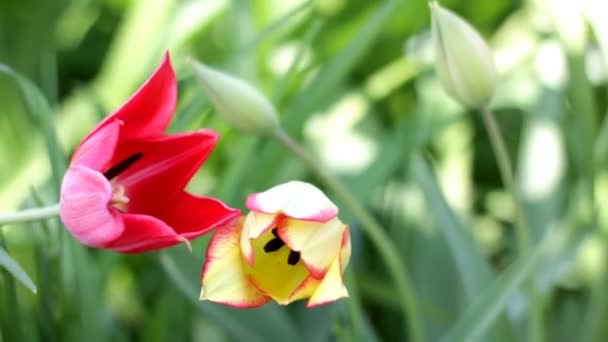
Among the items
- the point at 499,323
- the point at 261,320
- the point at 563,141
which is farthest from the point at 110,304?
the point at 563,141

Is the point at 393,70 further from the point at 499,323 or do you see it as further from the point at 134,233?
the point at 134,233

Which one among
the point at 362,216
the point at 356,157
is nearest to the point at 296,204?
the point at 362,216

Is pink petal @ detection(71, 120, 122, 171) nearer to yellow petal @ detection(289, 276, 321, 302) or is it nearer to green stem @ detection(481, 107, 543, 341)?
yellow petal @ detection(289, 276, 321, 302)

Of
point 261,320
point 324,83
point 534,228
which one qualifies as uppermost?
point 324,83

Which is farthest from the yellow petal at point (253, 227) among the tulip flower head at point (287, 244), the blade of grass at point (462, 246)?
the blade of grass at point (462, 246)

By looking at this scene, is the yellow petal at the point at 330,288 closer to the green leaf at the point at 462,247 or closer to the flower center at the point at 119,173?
the flower center at the point at 119,173

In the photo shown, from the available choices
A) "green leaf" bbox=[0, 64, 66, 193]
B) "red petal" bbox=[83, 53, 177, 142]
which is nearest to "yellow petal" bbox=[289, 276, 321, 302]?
"red petal" bbox=[83, 53, 177, 142]
